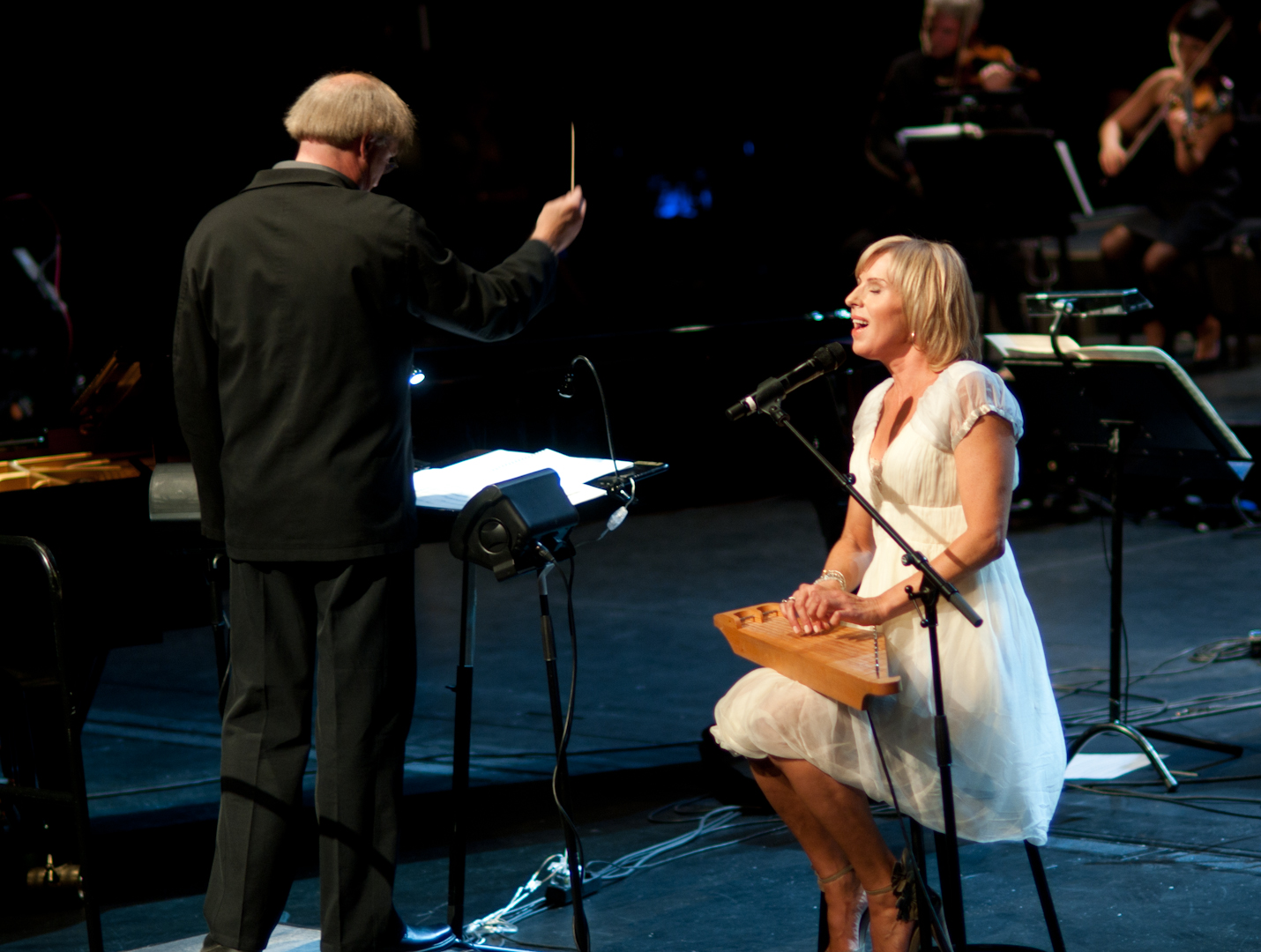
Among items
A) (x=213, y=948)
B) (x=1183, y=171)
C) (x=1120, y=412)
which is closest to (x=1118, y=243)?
(x=1183, y=171)

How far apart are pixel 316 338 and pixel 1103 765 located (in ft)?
7.84

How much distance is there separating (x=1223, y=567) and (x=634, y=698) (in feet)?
8.32

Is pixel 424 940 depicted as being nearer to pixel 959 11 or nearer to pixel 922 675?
pixel 922 675

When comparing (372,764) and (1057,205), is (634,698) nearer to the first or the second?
(372,764)

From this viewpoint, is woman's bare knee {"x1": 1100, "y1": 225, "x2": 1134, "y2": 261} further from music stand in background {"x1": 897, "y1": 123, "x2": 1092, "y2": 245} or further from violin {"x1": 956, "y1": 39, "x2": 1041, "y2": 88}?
music stand in background {"x1": 897, "y1": 123, "x2": 1092, "y2": 245}

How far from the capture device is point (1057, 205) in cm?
615

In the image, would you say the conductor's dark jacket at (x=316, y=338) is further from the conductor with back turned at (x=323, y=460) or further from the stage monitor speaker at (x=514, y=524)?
the stage monitor speaker at (x=514, y=524)

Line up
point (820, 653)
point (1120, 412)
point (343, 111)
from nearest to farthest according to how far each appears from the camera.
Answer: point (820, 653) → point (343, 111) → point (1120, 412)

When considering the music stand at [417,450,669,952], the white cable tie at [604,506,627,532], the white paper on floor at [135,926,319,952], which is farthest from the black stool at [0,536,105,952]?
the white cable tie at [604,506,627,532]

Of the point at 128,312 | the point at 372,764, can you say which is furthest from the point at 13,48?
the point at 372,764

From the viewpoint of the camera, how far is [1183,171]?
686cm

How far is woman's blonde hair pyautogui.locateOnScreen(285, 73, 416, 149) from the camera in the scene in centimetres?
253

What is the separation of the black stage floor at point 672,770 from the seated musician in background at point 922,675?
0.40 metres

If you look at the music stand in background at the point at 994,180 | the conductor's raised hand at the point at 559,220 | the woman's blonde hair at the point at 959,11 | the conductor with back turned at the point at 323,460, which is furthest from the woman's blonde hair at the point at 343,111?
the woman's blonde hair at the point at 959,11
